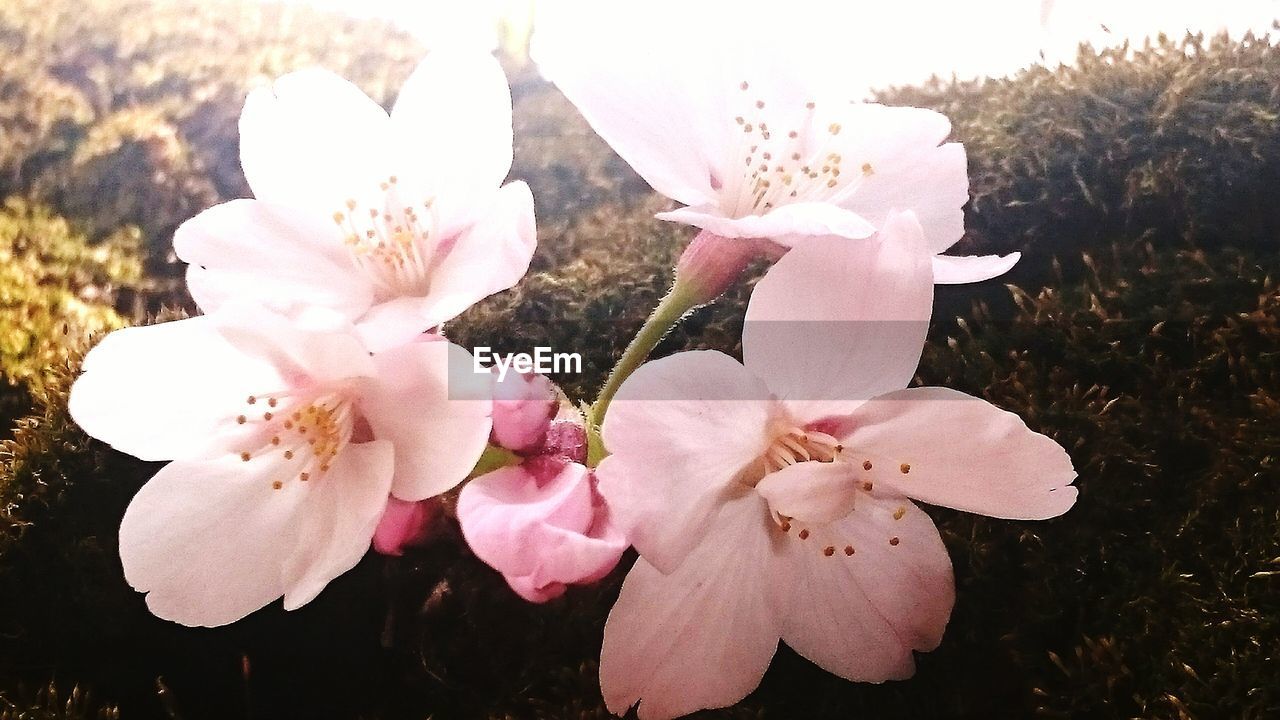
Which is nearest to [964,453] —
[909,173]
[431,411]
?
[909,173]

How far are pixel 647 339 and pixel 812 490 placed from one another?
18 centimetres

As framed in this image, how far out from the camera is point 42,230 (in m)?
0.83

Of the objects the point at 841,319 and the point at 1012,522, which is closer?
the point at 841,319

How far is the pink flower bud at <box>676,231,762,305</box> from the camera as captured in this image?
0.56 meters

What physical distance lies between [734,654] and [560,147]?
582 millimetres

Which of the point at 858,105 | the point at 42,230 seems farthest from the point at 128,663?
the point at 858,105

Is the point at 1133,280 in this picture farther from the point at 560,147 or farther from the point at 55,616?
the point at 55,616

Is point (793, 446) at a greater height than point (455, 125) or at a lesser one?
lesser

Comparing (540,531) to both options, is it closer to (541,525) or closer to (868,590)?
(541,525)

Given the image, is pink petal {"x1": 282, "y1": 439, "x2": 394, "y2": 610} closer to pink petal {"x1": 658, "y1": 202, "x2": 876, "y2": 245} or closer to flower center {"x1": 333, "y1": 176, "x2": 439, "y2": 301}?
flower center {"x1": 333, "y1": 176, "x2": 439, "y2": 301}

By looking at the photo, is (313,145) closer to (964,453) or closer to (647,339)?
(647,339)

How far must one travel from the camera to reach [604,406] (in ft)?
1.92

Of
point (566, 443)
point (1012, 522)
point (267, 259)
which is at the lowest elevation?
point (1012, 522)

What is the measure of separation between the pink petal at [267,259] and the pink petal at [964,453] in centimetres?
32
